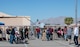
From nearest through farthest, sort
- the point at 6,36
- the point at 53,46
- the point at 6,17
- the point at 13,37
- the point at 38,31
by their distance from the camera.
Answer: the point at 53,46, the point at 13,37, the point at 6,36, the point at 38,31, the point at 6,17

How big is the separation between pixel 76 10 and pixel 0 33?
28.8 ft

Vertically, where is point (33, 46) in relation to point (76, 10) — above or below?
below

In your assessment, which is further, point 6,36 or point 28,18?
point 28,18

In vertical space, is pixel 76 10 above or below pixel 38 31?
above

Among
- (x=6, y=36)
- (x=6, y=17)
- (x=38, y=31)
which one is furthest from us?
(x=6, y=17)

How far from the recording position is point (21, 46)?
22.2 metres

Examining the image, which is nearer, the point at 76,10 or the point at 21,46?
the point at 21,46

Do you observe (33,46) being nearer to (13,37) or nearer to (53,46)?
(53,46)

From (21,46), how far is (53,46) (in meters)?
2.55

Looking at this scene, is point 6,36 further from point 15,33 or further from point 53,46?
point 53,46

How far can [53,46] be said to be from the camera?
22.1 m

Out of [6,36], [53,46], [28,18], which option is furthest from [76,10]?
[28,18]

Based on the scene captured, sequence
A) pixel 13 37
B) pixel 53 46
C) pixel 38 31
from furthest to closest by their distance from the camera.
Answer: pixel 38 31 < pixel 13 37 < pixel 53 46

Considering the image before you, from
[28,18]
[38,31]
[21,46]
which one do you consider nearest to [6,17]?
[28,18]
